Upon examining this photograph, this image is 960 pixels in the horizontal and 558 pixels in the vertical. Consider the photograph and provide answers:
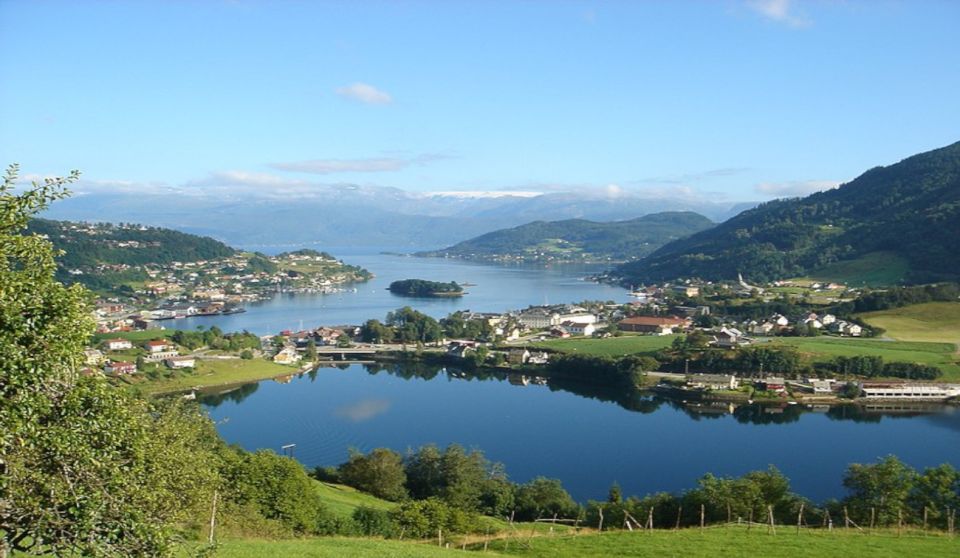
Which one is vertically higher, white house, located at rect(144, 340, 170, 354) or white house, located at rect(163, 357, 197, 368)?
white house, located at rect(144, 340, 170, 354)

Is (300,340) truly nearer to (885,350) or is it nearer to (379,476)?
(379,476)

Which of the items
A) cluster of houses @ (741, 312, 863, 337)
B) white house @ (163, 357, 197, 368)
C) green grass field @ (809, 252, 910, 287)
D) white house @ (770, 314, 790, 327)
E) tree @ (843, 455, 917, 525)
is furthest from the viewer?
green grass field @ (809, 252, 910, 287)

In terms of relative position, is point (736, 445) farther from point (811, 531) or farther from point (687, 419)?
point (811, 531)

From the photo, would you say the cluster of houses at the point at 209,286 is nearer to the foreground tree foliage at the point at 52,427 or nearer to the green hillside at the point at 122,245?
the green hillside at the point at 122,245

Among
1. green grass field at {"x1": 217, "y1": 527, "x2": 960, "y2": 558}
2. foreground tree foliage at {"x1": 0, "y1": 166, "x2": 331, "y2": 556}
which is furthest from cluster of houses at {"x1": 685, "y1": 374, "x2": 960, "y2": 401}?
foreground tree foliage at {"x1": 0, "y1": 166, "x2": 331, "y2": 556}

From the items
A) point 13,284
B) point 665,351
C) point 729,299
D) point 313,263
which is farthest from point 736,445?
point 313,263

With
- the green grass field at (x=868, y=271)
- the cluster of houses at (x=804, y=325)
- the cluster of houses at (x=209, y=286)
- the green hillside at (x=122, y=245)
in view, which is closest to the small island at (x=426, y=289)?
the cluster of houses at (x=209, y=286)

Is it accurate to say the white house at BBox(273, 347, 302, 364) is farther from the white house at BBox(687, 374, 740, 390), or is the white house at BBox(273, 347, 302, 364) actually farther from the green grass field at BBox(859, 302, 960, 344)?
the green grass field at BBox(859, 302, 960, 344)

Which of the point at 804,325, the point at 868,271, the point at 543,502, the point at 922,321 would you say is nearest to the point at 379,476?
the point at 543,502
